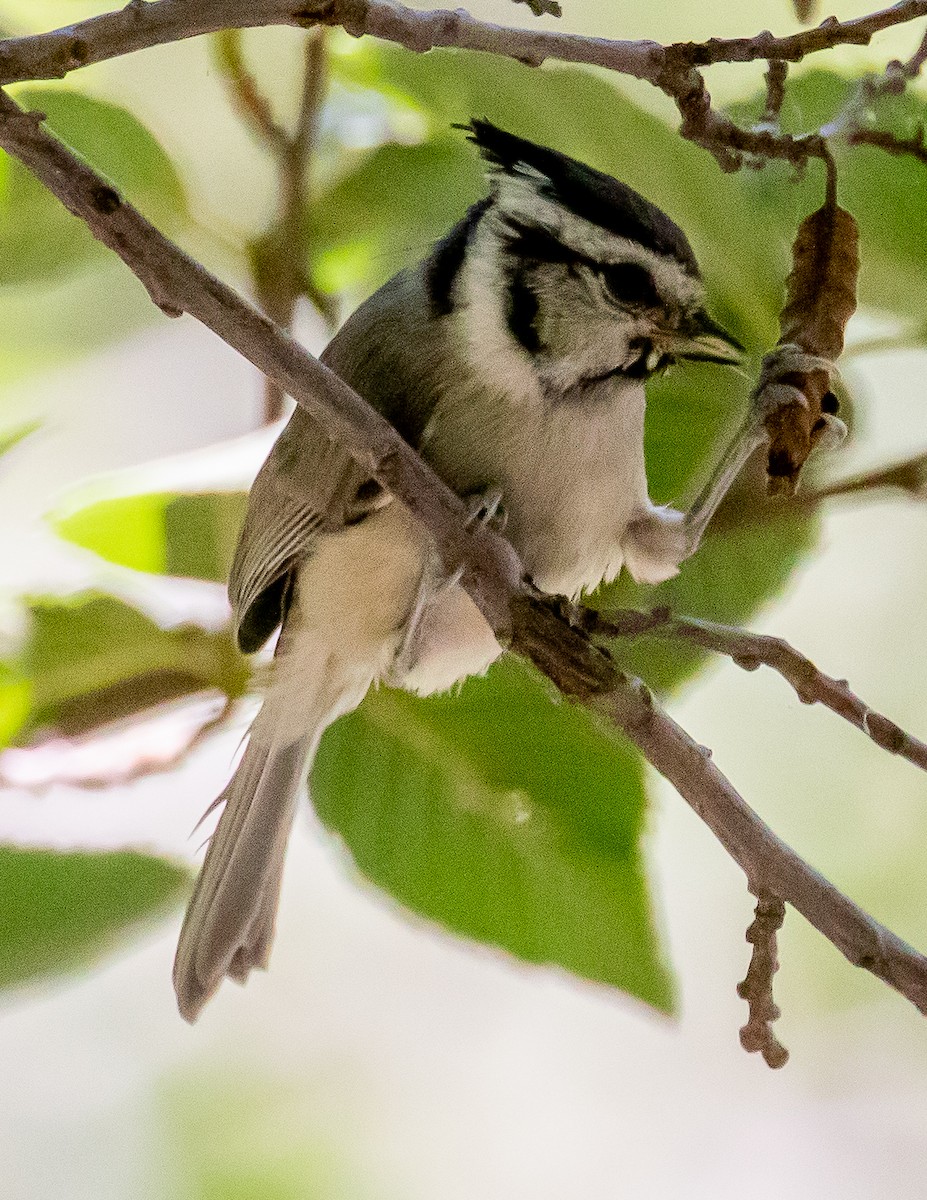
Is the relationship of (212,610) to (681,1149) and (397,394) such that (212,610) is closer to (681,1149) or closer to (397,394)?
(397,394)

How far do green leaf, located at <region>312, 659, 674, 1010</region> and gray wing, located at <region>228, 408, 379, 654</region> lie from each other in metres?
0.10

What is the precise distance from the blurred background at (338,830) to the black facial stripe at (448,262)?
6cm

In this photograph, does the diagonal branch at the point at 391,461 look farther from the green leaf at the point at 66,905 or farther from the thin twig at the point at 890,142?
the green leaf at the point at 66,905

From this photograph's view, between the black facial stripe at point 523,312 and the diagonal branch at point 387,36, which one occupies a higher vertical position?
the diagonal branch at point 387,36

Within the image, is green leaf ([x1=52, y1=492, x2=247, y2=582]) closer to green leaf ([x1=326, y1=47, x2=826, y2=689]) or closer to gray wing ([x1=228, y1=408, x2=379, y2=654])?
gray wing ([x1=228, y1=408, x2=379, y2=654])

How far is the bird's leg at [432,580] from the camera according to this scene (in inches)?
21.6

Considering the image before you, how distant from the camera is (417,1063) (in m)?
0.85

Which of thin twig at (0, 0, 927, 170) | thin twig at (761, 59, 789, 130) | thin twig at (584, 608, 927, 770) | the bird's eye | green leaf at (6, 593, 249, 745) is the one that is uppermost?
thin twig at (0, 0, 927, 170)

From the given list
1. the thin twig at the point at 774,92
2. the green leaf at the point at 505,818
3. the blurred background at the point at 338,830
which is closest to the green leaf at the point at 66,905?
the blurred background at the point at 338,830

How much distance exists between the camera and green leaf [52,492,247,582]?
0.72 meters

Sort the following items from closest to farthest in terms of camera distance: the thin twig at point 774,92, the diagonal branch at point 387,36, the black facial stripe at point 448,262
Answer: the diagonal branch at point 387,36, the thin twig at point 774,92, the black facial stripe at point 448,262

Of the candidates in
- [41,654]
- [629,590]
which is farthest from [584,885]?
[41,654]

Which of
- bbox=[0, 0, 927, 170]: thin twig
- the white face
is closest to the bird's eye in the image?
the white face

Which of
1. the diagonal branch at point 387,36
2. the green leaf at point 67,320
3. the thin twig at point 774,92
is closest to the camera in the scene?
the diagonal branch at point 387,36
